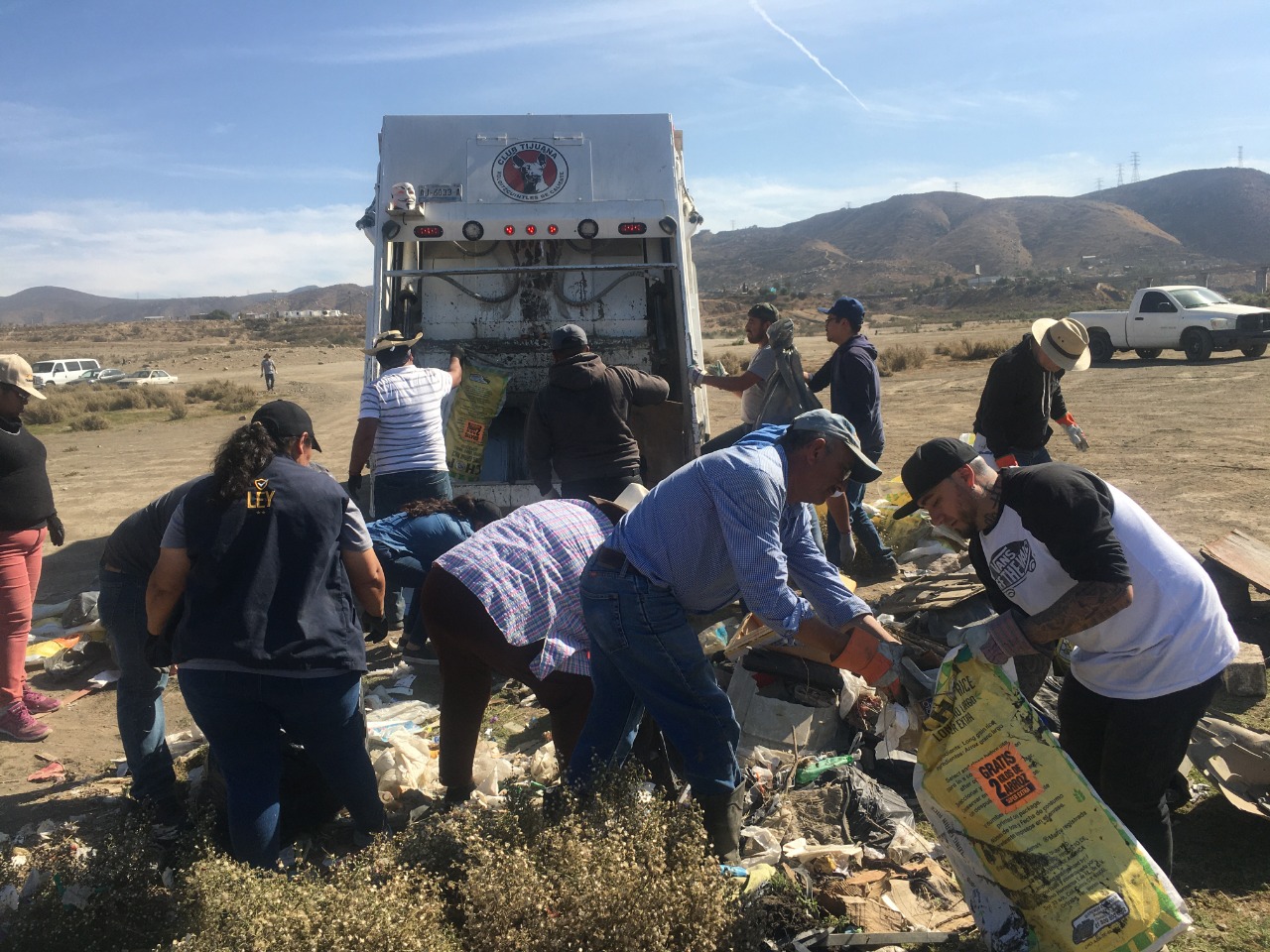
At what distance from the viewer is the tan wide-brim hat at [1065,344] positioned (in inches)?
207

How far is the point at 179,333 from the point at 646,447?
74.8m

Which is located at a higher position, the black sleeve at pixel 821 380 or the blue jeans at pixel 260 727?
the black sleeve at pixel 821 380

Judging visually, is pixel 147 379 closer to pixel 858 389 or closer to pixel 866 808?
pixel 858 389

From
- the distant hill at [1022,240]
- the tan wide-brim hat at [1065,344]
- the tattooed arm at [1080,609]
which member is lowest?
the tattooed arm at [1080,609]

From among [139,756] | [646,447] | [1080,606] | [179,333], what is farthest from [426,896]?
[179,333]

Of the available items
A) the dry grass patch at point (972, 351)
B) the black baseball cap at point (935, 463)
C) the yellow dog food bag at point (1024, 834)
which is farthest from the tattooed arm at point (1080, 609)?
the dry grass patch at point (972, 351)

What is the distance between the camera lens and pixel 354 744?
325 cm

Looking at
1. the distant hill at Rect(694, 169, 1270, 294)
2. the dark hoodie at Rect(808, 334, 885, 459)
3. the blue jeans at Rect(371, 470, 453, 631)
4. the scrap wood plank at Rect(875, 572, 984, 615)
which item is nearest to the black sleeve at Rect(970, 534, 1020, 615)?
the scrap wood plank at Rect(875, 572, 984, 615)

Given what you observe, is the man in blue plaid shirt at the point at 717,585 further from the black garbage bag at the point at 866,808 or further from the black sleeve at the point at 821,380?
the black sleeve at the point at 821,380

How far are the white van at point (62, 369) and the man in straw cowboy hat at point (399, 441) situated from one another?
32.6 meters

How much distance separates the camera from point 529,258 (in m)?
7.47

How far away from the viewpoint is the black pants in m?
2.75

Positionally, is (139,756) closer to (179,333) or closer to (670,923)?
(670,923)

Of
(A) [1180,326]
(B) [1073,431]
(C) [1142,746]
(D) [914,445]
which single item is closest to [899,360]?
(A) [1180,326]
